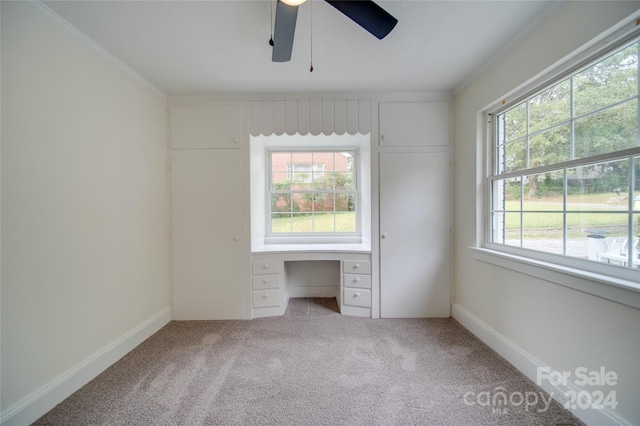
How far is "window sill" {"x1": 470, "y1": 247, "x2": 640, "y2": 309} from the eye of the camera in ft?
3.34

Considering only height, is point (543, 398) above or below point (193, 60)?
below

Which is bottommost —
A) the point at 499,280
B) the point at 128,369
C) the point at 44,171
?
the point at 128,369

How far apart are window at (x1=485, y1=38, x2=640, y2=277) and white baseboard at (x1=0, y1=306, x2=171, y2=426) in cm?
312

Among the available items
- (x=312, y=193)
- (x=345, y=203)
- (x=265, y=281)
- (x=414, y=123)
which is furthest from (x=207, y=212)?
(x=414, y=123)

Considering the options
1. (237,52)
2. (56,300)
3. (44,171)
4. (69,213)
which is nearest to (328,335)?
(56,300)

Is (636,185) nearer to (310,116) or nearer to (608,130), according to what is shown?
(608,130)

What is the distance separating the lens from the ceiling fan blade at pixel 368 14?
1.06m

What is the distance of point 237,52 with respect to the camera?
1.66 meters

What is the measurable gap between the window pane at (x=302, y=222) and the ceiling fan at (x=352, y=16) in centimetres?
198

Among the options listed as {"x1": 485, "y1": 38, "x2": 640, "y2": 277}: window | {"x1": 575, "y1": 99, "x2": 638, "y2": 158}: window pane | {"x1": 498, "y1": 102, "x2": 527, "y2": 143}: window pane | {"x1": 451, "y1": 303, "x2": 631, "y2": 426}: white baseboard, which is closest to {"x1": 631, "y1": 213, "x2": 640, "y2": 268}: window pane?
{"x1": 485, "y1": 38, "x2": 640, "y2": 277}: window

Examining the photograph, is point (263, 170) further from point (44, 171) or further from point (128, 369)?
point (128, 369)

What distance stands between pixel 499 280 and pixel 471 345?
59 centimetres

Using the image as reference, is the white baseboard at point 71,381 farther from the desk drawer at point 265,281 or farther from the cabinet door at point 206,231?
the desk drawer at point 265,281

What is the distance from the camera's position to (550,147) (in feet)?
4.81
